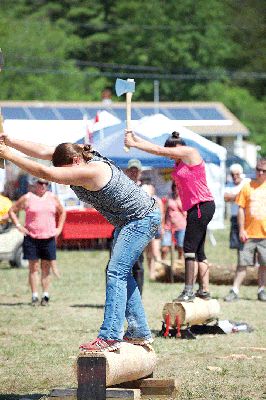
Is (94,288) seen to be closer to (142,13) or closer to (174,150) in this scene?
(174,150)

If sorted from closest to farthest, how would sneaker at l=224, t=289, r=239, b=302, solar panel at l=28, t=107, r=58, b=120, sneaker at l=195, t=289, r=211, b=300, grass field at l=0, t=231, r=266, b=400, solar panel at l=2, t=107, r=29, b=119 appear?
grass field at l=0, t=231, r=266, b=400
sneaker at l=195, t=289, r=211, b=300
sneaker at l=224, t=289, r=239, b=302
solar panel at l=2, t=107, r=29, b=119
solar panel at l=28, t=107, r=58, b=120

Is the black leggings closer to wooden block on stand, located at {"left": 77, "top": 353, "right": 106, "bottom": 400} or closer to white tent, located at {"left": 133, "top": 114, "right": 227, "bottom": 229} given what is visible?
wooden block on stand, located at {"left": 77, "top": 353, "right": 106, "bottom": 400}

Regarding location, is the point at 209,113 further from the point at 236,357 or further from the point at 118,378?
the point at 118,378

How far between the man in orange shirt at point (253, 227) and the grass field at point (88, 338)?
374 millimetres

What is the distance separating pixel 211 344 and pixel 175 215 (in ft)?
28.0

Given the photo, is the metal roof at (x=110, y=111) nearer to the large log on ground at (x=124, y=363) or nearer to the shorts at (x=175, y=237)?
the shorts at (x=175, y=237)

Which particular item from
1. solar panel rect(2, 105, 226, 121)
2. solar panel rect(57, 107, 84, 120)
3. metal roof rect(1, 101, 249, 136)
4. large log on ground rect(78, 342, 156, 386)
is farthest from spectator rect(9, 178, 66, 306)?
solar panel rect(57, 107, 84, 120)

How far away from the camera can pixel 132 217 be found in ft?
28.3

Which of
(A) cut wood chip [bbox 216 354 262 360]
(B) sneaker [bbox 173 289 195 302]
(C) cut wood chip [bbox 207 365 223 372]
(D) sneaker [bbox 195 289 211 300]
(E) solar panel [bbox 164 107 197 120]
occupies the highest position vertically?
(C) cut wood chip [bbox 207 365 223 372]

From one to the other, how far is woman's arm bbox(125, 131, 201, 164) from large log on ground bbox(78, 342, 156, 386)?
6.40 ft

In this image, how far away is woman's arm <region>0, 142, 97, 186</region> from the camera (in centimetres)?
784

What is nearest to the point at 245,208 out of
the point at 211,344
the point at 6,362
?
the point at 211,344

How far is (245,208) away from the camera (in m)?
16.1

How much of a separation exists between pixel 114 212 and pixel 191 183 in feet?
12.2
